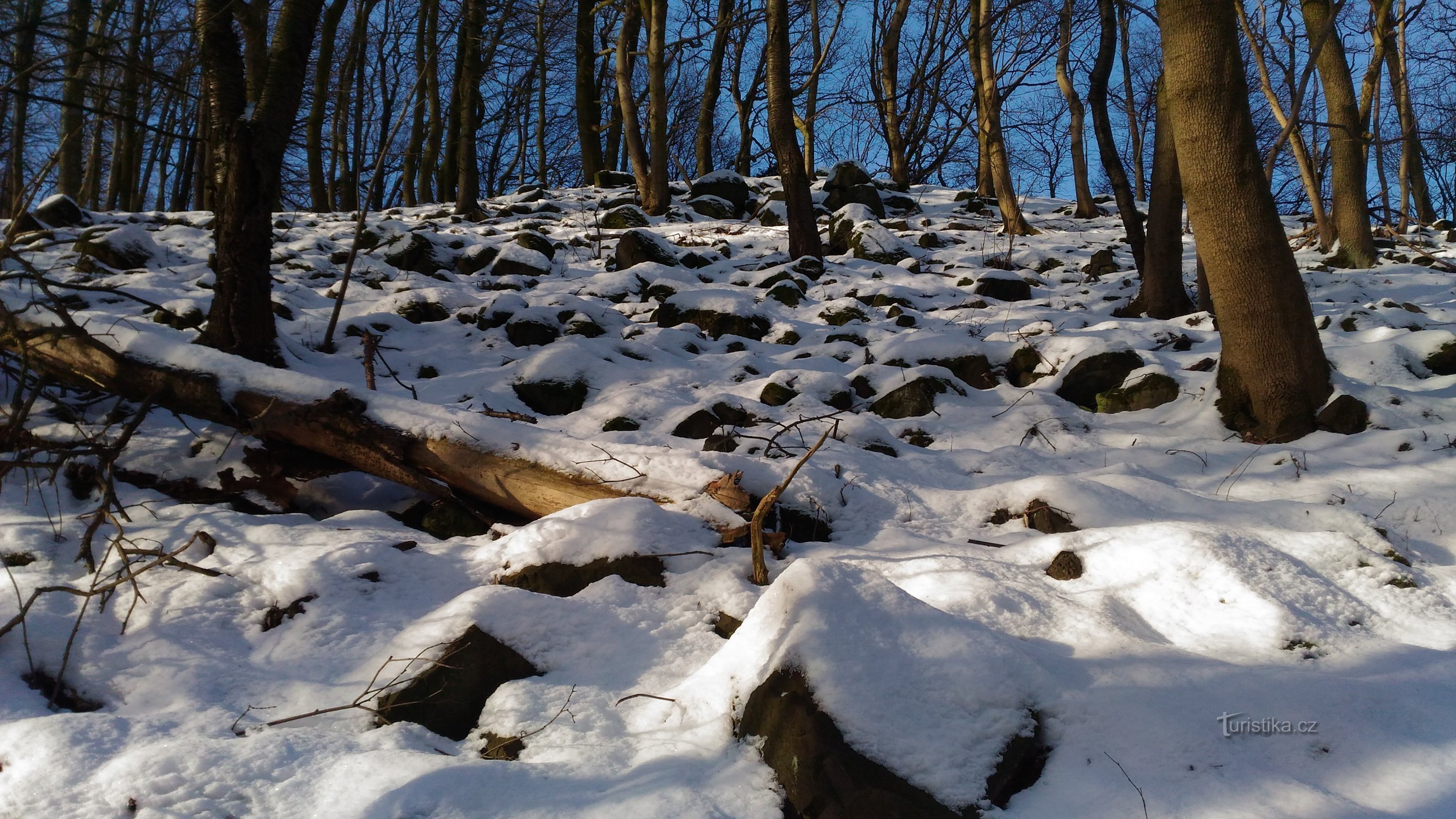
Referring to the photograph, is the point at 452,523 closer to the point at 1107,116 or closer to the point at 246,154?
the point at 246,154

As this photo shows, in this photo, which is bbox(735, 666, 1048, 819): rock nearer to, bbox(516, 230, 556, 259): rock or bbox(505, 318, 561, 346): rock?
bbox(505, 318, 561, 346): rock

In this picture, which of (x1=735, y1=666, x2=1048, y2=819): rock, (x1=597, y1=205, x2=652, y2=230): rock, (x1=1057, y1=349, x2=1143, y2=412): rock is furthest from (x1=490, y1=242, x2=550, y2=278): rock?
(x1=735, y1=666, x2=1048, y2=819): rock

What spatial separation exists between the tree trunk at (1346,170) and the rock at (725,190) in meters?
7.57

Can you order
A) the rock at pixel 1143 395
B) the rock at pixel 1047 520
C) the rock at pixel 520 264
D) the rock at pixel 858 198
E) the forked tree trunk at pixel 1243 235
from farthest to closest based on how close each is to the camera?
1. the rock at pixel 858 198
2. the rock at pixel 520 264
3. the rock at pixel 1143 395
4. the forked tree trunk at pixel 1243 235
5. the rock at pixel 1047 520

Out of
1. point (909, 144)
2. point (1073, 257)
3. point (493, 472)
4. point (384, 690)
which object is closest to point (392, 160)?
point (909, 144)

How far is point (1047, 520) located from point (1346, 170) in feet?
26.2

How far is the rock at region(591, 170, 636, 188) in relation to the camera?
14.9 meters

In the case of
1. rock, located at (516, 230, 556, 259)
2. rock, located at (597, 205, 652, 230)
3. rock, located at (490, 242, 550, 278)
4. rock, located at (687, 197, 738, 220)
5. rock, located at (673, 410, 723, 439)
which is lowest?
rock, located at (673, 410, 723, 439)

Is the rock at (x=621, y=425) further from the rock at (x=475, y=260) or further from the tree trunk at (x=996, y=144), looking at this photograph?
the tree trunk at (x=996, y=144)

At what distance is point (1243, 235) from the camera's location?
160 inches

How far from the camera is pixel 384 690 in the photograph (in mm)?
2033

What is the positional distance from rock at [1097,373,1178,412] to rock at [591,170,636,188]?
11.6m

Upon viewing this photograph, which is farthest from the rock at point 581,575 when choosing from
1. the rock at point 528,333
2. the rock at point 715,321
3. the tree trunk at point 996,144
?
the tree trunk at point 996,144
